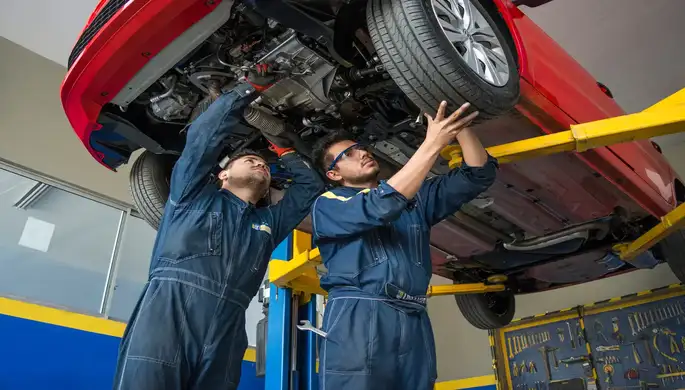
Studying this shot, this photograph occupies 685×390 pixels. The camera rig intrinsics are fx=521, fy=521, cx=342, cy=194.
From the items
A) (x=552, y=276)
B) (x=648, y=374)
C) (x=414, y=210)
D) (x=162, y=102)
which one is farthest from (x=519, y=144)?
(x=648, y=374)

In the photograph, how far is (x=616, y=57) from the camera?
161 inches

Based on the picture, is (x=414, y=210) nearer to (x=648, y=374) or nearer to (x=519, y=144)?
(x=519, y=144)

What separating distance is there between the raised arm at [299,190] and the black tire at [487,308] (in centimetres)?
176

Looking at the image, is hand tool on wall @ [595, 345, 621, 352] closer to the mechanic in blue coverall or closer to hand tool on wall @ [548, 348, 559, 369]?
hand tool on wall @ [548, 348, 559, 369]

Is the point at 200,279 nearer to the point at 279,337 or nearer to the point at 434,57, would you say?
the point at 279,337

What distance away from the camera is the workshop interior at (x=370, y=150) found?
159 centimetres

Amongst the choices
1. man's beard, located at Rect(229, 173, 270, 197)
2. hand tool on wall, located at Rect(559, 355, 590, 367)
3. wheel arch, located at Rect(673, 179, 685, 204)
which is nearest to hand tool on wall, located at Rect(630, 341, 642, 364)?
hand tool on wall, located at Rect(559, 355, 590, 367)

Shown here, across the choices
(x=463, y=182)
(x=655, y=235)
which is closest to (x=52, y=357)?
(x=463, y=182)

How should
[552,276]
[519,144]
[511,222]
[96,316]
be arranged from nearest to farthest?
[519,144] < [511,222] < [552,276] < [96,316]

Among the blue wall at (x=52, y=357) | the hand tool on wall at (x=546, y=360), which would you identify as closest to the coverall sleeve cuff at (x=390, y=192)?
the blue wall at (x=52, y=357)

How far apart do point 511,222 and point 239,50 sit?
1.63 m

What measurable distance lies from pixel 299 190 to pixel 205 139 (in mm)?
477

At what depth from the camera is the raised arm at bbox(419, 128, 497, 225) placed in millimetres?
1660

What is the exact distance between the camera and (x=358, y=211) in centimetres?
150
